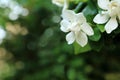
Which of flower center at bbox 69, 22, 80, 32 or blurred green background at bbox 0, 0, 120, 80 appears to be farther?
blurred green background at bbox 0, 0, 120, 80

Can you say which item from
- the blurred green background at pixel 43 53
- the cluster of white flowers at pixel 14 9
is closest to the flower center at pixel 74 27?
the blurred green background at pixel 43 53

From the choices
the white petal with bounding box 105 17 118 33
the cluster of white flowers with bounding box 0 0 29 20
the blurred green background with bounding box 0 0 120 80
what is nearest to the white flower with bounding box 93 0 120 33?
the white petal with bounding box 105 17 118 33

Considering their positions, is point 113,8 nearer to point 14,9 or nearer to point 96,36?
point 96,36

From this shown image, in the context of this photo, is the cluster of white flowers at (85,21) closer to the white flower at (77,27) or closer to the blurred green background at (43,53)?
the white flower at (77,27)

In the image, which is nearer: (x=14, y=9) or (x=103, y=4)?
(x=103, y=4)

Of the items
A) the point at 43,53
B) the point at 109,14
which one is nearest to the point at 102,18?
the point at 109,14

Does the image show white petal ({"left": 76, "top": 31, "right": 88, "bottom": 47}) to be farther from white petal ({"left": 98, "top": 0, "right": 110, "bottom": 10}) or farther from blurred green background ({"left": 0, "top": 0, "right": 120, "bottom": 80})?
blurred green background ({"left": 0, "top": 0, "right": 120, "bottom": 80})
